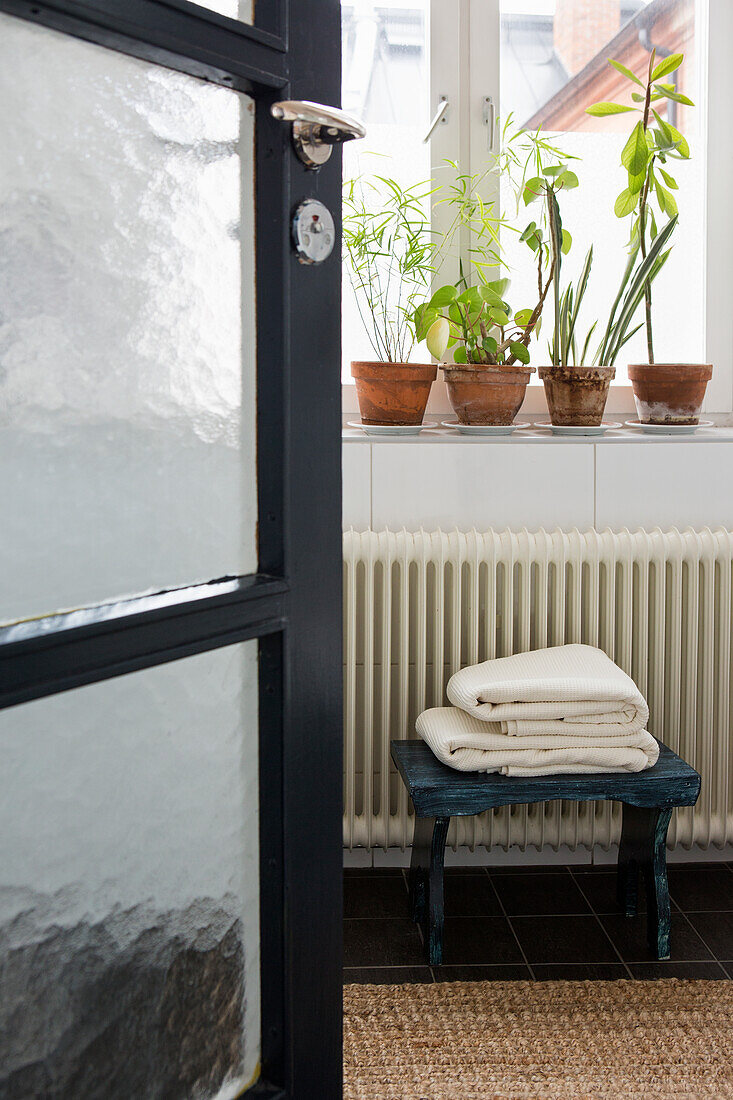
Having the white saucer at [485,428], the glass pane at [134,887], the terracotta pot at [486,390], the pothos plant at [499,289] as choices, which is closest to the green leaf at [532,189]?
the pothos plant at [499,289]

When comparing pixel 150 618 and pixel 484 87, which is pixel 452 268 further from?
pixel 150 618

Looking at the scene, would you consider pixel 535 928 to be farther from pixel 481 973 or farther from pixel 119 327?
pixel 119 327

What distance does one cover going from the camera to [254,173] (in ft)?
2.52

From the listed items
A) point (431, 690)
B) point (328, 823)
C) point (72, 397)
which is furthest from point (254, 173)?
point (431, 690)

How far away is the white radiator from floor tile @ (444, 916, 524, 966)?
187 mm

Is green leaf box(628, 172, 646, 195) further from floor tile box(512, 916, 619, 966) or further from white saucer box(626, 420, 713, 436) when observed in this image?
floor tile box(512, 916, 619, 966)

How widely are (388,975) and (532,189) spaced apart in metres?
1.63

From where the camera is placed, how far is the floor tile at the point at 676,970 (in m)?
1.84

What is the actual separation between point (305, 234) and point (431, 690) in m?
1.49

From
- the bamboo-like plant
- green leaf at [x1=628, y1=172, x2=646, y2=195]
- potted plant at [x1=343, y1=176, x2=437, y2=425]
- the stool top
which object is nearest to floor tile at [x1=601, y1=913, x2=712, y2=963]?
the stool top

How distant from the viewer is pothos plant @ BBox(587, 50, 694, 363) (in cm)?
207

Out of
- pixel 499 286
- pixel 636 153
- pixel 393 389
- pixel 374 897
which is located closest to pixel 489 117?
pixel 636 153

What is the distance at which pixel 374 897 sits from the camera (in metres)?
2.12

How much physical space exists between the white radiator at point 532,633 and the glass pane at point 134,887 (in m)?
1.24
